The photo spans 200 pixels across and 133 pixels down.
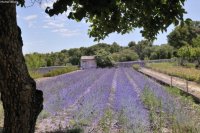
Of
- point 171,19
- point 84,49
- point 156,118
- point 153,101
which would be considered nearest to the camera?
point 171,19

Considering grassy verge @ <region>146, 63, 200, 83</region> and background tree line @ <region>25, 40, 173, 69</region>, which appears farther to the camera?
background tree line @ <region>25, 40, 173, 69</region>

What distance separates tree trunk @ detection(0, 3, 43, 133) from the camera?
5.22 meters

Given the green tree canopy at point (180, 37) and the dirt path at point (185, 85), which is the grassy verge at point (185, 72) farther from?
the green tree canopy at point (180, 37)

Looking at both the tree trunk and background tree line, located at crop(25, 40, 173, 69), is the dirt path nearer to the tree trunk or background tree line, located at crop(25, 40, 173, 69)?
the tree trunk

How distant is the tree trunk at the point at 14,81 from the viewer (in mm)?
5223

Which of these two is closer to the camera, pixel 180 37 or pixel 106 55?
pixel 106 55

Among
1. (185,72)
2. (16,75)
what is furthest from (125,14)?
(185,72)

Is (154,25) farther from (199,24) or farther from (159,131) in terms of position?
(199,24)

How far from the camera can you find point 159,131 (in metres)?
7.96

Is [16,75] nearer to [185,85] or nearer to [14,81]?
[14,81]

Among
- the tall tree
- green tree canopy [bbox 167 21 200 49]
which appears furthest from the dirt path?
green tree canopy [bbox 167 21 200 49]

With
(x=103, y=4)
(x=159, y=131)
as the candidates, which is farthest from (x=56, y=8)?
(x=159, y=131)

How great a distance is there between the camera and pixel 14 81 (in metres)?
5.31

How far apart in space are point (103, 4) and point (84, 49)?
332ft
